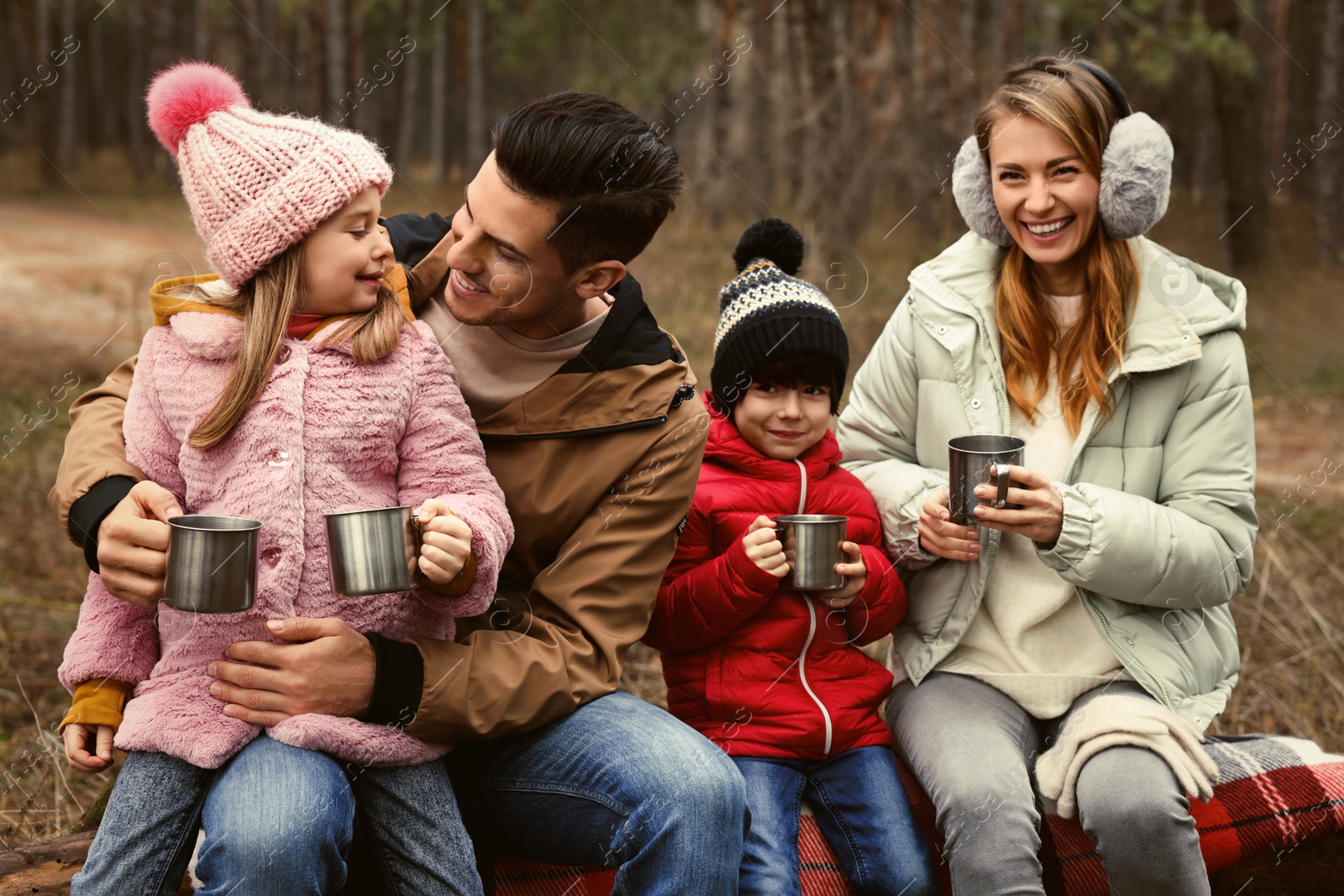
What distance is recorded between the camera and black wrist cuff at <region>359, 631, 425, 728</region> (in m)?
2.37

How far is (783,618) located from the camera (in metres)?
2.97

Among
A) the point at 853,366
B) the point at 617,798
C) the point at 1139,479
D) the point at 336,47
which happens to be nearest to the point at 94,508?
the point at 617,798

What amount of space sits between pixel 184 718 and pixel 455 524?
0.62 metres

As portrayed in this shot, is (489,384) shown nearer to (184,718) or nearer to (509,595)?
(509,595)

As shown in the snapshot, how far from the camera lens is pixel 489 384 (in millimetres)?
2818

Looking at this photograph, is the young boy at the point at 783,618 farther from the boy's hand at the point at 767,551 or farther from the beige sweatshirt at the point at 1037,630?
the beige sweatshirt at the point at 1037,630

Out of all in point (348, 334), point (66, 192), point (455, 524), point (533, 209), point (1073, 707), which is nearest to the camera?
point (455, 524)

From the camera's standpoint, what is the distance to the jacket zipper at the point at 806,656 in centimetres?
289

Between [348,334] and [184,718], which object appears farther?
[348,334]

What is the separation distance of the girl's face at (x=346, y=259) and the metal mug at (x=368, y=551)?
0.53 metres

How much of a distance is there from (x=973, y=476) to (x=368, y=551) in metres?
1.35

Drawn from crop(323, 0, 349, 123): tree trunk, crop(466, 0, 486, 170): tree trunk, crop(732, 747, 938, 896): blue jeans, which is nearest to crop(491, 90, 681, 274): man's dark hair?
crop(732, 747, 938, 896): blue jeans

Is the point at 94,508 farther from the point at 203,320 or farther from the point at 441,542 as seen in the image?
the point at 441,542

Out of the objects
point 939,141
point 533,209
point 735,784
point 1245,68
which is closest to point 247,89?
point 939,141
